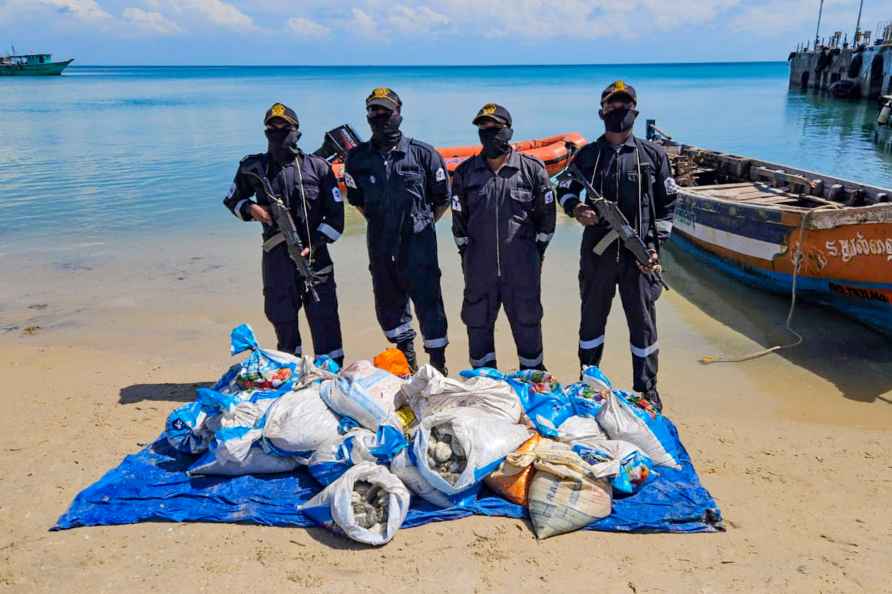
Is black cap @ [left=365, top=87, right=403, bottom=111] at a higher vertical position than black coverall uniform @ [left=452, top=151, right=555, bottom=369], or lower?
higher

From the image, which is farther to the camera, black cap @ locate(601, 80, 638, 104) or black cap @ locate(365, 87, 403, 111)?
black cap @ locate(365, 87, 403, 111)

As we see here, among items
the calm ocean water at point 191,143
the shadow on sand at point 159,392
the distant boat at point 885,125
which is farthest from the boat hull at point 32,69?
the shadow on sand at point 159,392

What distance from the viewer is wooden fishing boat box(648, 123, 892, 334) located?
5523 mm

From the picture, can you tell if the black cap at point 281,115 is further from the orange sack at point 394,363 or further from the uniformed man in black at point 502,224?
the orange sack at point 394,363

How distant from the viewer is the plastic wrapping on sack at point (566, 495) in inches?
121

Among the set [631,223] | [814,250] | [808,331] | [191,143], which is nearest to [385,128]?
[631,223]

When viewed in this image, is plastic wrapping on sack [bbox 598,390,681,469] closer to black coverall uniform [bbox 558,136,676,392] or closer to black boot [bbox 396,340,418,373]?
black coverall uniform [bbox 558,136,676,392]

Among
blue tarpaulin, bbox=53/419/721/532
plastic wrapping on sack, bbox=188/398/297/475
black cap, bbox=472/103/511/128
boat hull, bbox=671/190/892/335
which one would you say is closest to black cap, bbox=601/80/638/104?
black cap, bbox=472/103/511/128

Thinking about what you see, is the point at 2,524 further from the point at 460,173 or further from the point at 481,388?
the point at 460,173

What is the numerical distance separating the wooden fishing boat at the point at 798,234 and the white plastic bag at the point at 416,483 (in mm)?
4355

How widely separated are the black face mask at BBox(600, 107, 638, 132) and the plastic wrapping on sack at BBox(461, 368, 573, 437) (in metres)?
1.60

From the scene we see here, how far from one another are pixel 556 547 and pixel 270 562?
4.22 feet

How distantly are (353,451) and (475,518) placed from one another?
26.9 inches

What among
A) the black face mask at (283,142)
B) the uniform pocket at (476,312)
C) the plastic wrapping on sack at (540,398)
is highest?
the black face mask at (283,142)
